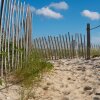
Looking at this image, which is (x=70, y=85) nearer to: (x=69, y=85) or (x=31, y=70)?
(x=69, y=85)

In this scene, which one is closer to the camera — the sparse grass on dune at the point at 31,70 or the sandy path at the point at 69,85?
the sandy path at the point at 69,85

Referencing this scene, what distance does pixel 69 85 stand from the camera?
8109mm

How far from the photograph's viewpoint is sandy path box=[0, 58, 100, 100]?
7333 millimetres

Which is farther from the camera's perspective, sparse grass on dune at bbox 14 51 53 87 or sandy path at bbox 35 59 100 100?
sparse grass on dune at bbox 14 51 53 87

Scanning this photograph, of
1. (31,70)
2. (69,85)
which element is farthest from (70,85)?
(31,70)

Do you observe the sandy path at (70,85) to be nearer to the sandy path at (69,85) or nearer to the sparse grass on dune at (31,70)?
the sandy path at (69,85)

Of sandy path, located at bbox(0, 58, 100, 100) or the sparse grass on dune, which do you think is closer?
sandy path, located at bbox(0, 58, 100, 100)

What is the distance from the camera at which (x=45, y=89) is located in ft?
25.6

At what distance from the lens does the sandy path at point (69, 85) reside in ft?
24.1

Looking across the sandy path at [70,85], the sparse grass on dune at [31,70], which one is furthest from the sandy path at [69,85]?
the sparse grass on dune at [31,70]

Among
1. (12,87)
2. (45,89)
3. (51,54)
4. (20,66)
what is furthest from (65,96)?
(51,54)

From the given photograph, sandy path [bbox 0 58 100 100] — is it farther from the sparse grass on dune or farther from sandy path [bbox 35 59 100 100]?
the sparse grass on dune

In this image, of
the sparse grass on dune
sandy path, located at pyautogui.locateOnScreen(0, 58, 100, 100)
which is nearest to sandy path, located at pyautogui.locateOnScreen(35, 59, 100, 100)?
sandy path, located at pyautogui.locateOnScreen(0, 58, 100, 100)

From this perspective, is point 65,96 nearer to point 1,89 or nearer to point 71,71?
point 1,89
